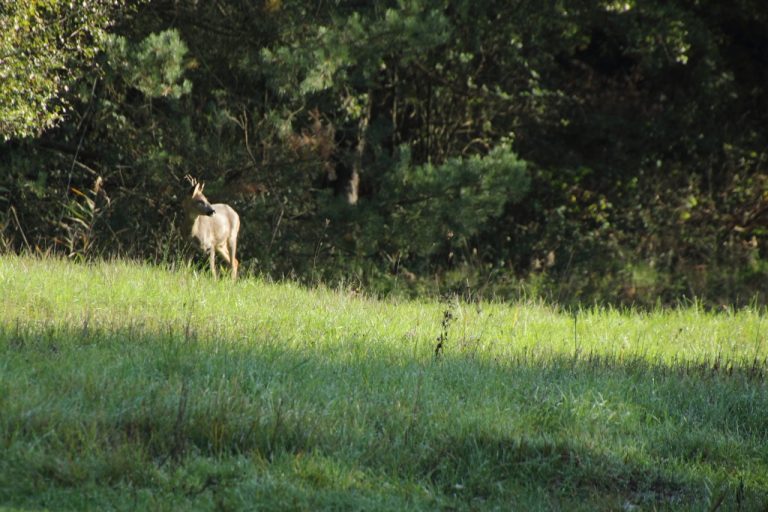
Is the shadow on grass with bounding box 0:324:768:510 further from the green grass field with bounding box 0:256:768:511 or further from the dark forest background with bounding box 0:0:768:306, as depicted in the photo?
the dark forest background with bounding box 0:0:768:306

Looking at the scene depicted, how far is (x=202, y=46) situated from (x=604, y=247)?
8.09 m

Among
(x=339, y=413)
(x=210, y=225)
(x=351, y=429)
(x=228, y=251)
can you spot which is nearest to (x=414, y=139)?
(x=228, y=251)

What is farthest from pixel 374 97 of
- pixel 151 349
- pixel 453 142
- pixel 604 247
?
pixel 151 349

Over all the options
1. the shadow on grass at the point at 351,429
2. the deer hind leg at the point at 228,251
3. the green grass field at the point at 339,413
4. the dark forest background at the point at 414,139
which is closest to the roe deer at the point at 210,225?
the deer hind leg at the point at 228,251

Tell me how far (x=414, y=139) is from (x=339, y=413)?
1343 centimetres

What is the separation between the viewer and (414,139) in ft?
64.6

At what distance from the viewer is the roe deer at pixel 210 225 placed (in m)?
11.9

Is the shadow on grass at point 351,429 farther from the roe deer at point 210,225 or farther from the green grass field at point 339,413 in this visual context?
the roe deer at point 210,225

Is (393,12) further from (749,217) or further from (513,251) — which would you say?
(749,217)

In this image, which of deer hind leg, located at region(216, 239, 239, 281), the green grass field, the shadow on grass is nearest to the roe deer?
deer hind leg, located at region(216, 239, 239, 281)

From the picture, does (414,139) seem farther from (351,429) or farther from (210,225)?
(351,429)

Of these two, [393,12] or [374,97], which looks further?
[374,97]

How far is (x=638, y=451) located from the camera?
676cm

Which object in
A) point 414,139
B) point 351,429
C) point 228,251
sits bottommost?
point 351,429
